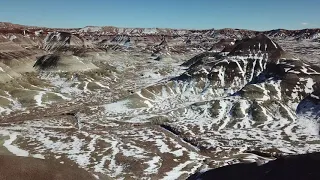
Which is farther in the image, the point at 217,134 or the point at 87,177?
the point at 217,134

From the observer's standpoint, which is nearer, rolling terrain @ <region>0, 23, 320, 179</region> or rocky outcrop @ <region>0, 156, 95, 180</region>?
rocky outcrop @ <region>0, 156, 95, 180</region>

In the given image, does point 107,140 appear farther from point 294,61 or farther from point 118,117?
point 294,61

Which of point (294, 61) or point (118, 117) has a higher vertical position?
point (294, 61)

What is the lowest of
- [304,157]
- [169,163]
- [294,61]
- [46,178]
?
[169,163]

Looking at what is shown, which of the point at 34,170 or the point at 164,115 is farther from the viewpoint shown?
the point at 164,115

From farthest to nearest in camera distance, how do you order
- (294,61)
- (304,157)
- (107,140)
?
(294,61), (107,140), (304,157)

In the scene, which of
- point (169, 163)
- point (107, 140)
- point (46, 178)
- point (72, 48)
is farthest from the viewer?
point (72, 48)

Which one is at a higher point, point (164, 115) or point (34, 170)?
point (34, 170)

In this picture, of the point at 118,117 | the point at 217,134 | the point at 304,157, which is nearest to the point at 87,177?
the point at 304,157

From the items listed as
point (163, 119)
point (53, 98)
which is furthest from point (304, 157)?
point (53, 98)

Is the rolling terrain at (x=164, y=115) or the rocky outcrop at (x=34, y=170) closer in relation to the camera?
the rocky outcrop at (x=34, y=170)
